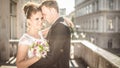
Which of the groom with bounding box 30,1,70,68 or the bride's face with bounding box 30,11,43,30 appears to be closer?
the groom with bounding box 30,1,70,68

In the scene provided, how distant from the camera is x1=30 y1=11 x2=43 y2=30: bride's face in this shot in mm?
3896

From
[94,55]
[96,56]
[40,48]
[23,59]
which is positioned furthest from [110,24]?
[23,59]

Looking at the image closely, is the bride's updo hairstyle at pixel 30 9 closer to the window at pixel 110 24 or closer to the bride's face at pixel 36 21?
the bride's face at pixel 36 21

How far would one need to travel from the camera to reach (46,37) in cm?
388

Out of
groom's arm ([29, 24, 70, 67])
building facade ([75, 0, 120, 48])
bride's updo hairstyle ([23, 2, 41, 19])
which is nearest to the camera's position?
groom's arm ([29, 24, 70, 67])

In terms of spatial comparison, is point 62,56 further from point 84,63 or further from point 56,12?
point 84,63

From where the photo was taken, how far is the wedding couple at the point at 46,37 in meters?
3.77

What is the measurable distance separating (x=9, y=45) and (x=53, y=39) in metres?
3.93

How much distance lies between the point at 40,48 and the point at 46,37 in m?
0.19

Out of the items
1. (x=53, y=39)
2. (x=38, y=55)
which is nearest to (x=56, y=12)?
(x=53, y=39)

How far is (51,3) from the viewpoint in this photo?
3939 millimetres

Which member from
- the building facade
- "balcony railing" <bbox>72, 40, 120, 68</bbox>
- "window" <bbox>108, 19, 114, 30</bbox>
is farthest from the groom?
"window" <bbox>108, 19, 114, 30</bbox>

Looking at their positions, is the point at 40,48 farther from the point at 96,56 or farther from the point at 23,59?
the point at 96,56

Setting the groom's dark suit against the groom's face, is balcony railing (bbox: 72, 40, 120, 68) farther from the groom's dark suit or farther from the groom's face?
the groom's face
